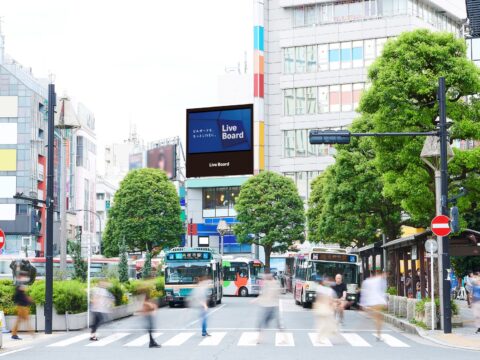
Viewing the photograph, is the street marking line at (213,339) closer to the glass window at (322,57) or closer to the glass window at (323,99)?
the glass window at (323,99)

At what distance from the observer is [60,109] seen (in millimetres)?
36844

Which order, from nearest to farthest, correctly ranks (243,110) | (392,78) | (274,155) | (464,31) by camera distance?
1. (392,78)
2. (243,110)
3. (464,31)
4. (274,155)

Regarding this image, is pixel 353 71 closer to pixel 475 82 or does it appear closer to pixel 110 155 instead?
pixel 475 82

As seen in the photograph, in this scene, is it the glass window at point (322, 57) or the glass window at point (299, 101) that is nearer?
the glass window at point (322, 57)

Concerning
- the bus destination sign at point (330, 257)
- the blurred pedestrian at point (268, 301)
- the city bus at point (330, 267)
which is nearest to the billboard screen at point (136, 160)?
the city bus at point (330, 267)

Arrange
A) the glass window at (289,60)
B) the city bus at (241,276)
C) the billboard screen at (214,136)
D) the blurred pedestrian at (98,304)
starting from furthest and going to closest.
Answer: the glass window at (289,60)
the city bus at (241,276)
the billboard screen at (214,136)
the blurred pedestrian at (98,304)

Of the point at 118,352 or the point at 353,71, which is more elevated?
the point at 353,71

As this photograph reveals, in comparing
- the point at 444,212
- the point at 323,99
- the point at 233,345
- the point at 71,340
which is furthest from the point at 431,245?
the point at 323,99

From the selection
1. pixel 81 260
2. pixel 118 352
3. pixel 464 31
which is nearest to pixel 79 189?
pixel 464 31

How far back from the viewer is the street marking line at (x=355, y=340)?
21641 millimetres

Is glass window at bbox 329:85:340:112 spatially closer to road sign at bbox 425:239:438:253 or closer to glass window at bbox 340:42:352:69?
glass window at bbox 340:42:352:69

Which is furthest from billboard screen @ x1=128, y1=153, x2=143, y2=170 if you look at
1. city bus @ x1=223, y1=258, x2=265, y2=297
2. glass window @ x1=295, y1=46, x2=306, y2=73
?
city bus @ x1=223, y1=258, x2=265, y2=297

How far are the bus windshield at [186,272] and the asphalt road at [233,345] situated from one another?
11691 mm

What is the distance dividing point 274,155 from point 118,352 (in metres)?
63.0
